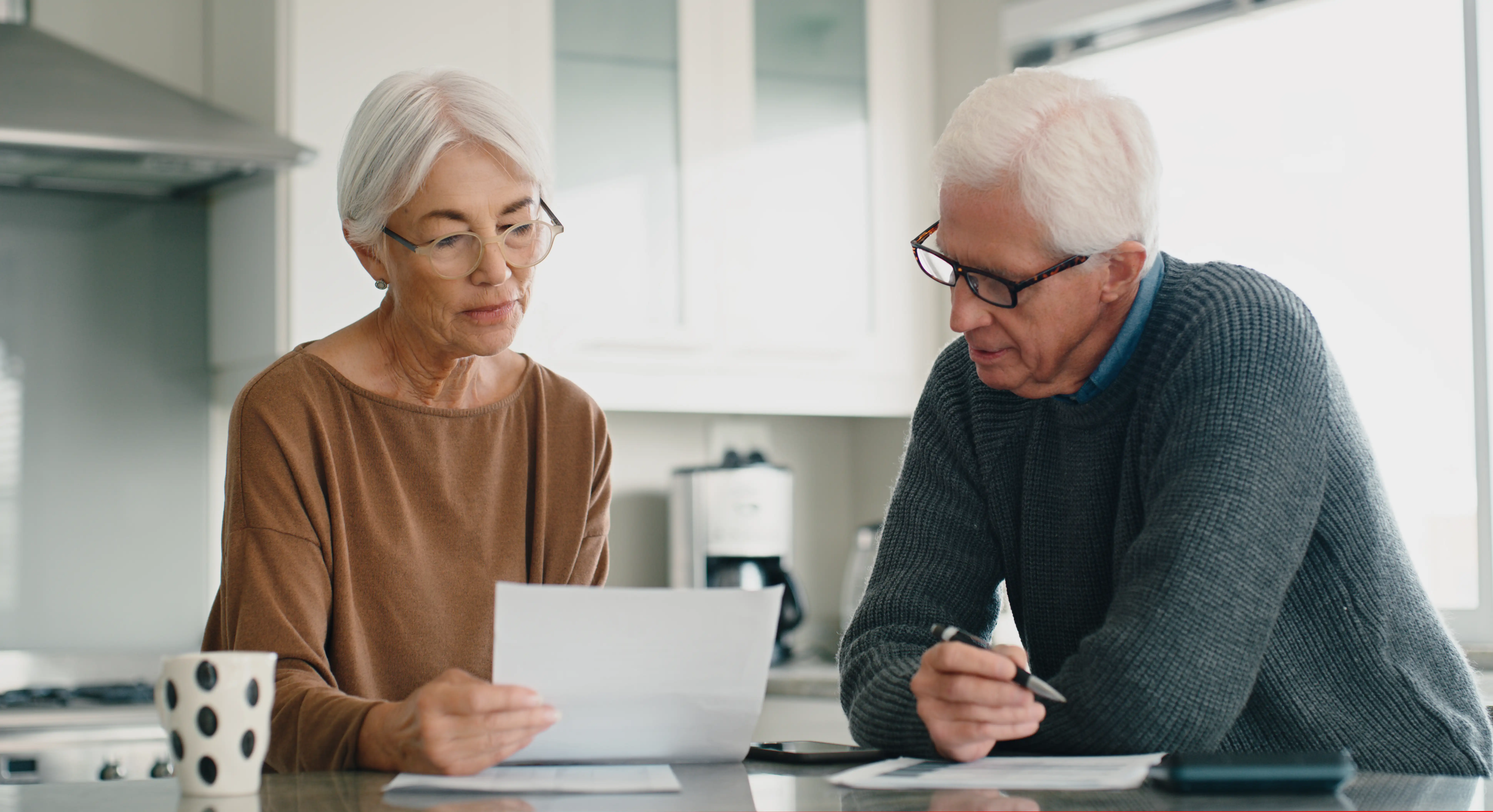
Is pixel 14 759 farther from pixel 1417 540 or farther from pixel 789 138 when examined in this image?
pixel 1417 540

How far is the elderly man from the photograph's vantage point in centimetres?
113

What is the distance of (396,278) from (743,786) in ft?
2.24

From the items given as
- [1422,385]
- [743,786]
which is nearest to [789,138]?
[1422,385]

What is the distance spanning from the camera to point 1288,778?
3.13ft

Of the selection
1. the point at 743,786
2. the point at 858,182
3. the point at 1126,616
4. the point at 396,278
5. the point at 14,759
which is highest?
the point at 858,182

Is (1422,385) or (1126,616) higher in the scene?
(1422,385)

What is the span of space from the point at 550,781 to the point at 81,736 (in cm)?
158

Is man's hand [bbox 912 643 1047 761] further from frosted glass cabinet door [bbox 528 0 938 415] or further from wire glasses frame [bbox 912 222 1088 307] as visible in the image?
frosted glass cabinet door [bbox 528 0 938 415]

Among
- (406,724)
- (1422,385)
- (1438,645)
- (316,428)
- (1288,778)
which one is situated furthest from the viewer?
(1422,385)

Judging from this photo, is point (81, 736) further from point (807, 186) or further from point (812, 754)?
point (807, 186)

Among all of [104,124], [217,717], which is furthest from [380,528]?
[104,124]

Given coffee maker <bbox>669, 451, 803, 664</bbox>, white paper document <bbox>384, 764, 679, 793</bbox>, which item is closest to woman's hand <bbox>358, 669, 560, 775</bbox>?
white paper document <bbox>384, 764, 679, 793</bbox>

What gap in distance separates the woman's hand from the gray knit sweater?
340 millimetres

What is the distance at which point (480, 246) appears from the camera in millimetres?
1430
